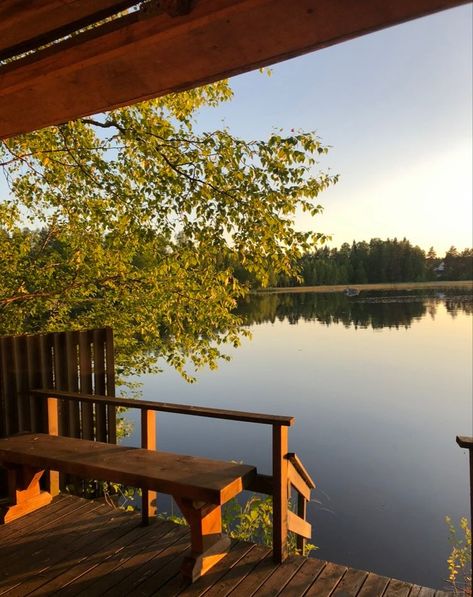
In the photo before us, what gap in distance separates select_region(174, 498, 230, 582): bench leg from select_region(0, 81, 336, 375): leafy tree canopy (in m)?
2.99

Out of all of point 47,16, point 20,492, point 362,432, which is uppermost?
point 47,16

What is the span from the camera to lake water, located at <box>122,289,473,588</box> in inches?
360

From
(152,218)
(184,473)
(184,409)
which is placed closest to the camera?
(184,473)

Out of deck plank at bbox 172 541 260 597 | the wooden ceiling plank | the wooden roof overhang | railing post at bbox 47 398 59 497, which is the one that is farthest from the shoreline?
the wooden ceiling plank

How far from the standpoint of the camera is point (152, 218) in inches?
230

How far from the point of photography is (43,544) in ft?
10.2

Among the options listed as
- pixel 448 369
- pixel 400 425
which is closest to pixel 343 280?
pixel 448 369

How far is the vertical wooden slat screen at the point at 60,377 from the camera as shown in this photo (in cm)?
401

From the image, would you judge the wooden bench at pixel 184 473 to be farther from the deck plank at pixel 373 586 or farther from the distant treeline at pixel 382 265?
the distant treeline at pixel 382 265

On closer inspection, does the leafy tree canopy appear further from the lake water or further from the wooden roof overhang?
the wooden roof overhang

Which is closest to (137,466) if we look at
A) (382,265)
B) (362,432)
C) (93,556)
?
(93,556)

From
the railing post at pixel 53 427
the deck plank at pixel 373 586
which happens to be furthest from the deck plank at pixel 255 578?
the railing post at pixel 53 427

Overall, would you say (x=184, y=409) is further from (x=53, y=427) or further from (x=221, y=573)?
(x=53, y=427)

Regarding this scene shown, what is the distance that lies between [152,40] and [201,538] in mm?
2722
